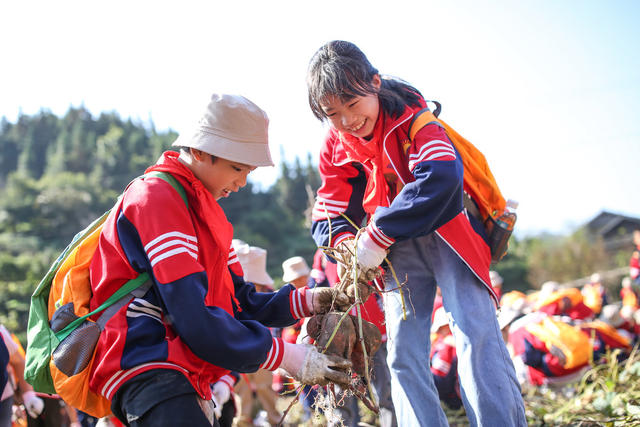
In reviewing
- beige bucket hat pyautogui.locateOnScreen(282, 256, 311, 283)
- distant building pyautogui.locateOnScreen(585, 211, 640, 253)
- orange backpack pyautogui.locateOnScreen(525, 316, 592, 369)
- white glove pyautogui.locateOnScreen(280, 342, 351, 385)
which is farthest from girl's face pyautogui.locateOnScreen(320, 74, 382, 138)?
distant building pyautogui.locateOnScreen(585, 211, 640, 253)

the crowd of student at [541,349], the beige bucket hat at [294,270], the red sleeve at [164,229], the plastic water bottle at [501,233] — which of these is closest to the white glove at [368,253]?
the plastic water bottle at [501,233]

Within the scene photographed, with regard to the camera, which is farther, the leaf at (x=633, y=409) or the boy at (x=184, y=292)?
the leaf at (x=633, y=409)

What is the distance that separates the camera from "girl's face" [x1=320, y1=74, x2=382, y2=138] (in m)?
2.72

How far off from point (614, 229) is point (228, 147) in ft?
114

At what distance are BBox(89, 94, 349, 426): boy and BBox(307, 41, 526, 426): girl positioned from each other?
23.1 inches

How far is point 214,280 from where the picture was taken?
2.32 metres

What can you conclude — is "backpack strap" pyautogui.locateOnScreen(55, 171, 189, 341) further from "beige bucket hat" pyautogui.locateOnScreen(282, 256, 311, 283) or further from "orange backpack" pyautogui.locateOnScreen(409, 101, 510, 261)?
"beige bucket hat" pyautogui.locateOnScreen(282, 256, 311, 283)

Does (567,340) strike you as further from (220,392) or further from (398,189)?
(398,189)

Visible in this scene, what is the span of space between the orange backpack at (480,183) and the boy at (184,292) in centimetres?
113

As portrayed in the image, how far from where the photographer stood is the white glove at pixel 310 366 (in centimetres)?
225

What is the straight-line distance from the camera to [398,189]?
297 centimetres

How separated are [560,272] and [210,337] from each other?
2665 centimetres

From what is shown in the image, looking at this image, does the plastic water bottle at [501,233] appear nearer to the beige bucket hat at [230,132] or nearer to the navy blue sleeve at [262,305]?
the navy blue sleeve at [262,305]

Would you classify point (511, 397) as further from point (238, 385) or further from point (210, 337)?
point (238, 385)
